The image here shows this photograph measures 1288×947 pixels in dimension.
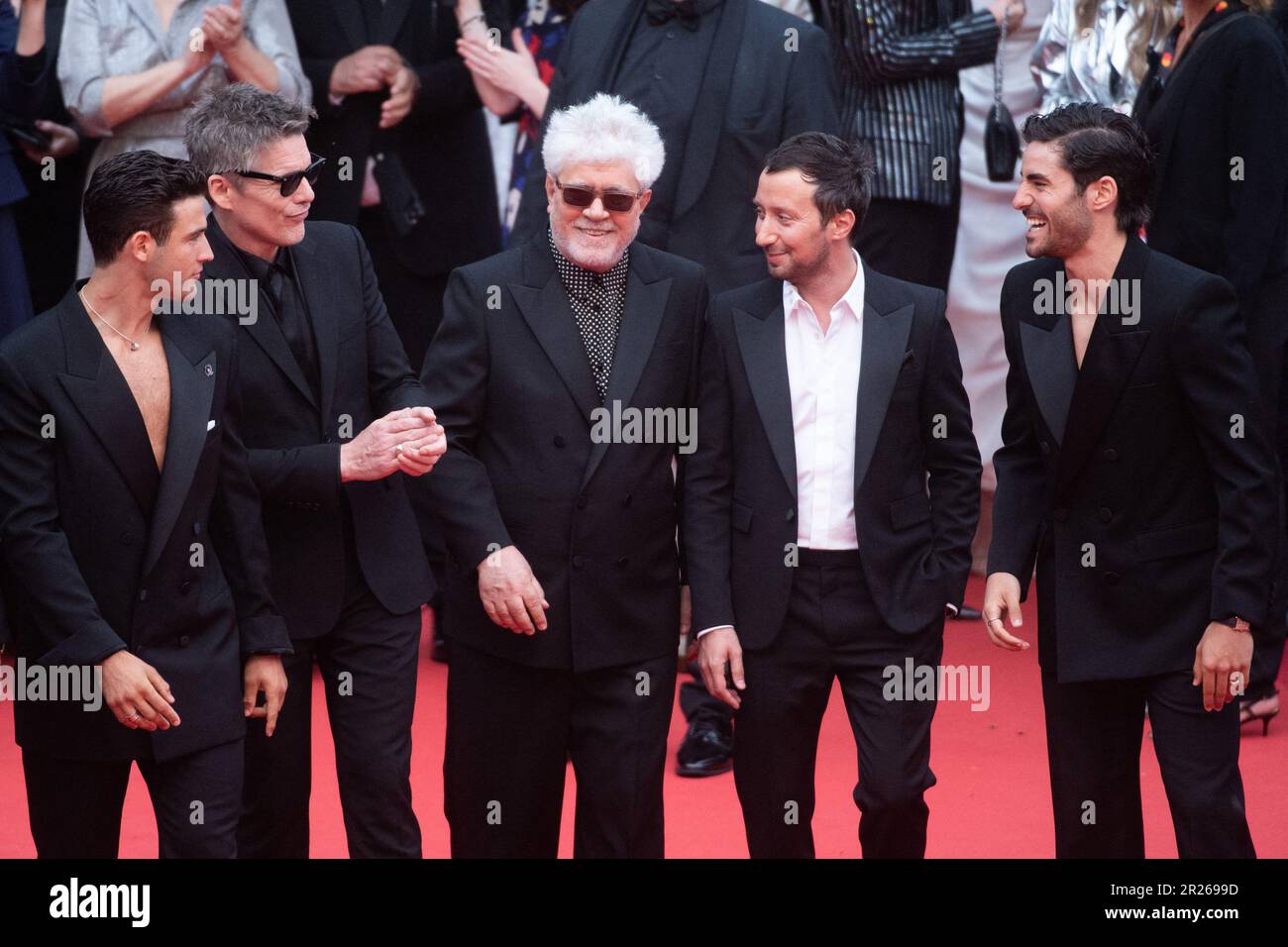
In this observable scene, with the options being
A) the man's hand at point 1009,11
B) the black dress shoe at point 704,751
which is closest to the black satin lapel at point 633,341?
the black dress shoe at point 704,751

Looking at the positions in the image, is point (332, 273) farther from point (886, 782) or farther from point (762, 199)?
point (886, 782)

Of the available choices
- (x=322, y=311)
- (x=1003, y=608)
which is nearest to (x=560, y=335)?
(x=322, y=311)

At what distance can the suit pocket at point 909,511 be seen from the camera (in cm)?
452

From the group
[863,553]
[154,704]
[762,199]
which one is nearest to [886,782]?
[863,553]

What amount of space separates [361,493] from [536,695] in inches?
24.9

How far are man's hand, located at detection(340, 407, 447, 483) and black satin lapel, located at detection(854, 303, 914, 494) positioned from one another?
954mm

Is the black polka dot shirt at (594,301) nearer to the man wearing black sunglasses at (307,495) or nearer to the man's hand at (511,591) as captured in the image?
the man wearing black sunglasses at (307,495)

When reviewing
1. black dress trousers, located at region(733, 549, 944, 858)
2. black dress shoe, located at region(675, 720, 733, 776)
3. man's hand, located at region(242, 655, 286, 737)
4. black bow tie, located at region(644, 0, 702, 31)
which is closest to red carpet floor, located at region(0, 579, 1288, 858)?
black dress shoe, located at region(675, 720, 733, 776)

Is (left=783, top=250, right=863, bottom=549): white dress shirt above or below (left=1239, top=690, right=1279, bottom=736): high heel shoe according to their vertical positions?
above

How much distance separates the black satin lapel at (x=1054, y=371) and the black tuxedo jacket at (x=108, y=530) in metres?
1.82

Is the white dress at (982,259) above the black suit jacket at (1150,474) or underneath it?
above

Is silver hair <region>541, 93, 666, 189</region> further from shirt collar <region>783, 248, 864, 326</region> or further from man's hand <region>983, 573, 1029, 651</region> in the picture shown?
man's hand <region>983, 573, 1029, 651</region>

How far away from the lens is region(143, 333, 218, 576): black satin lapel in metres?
4.01
